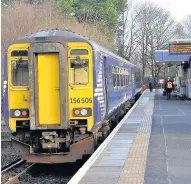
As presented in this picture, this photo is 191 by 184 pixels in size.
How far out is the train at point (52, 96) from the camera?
11.0m

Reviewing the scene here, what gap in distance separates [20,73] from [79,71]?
4.73ft

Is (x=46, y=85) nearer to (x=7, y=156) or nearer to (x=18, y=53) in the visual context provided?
(x=18, y=53)

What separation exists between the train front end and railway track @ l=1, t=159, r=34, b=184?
0.59 metres

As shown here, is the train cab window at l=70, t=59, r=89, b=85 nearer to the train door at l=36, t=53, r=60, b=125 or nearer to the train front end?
the train front end

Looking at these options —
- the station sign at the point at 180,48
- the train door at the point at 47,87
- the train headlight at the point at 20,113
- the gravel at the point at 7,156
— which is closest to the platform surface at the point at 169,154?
the train door at the point at 47,87

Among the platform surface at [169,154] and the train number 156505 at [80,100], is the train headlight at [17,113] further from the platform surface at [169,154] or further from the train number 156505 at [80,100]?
the platform surface at [169,154]

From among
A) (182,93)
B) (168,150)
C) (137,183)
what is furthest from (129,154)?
(182,93)

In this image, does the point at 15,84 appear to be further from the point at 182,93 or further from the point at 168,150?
the point at 182,93

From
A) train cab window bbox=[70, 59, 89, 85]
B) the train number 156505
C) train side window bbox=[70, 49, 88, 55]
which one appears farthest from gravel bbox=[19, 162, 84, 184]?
train side window bbox=[70, 49, 88, 55]

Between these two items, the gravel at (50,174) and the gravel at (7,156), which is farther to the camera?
the gravel at (7,156)

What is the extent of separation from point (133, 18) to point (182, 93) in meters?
39.1

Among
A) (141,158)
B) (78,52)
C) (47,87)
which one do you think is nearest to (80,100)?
(47,87)

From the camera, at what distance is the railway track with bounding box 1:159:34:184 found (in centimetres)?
1071

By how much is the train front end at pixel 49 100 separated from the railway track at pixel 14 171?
595mm
